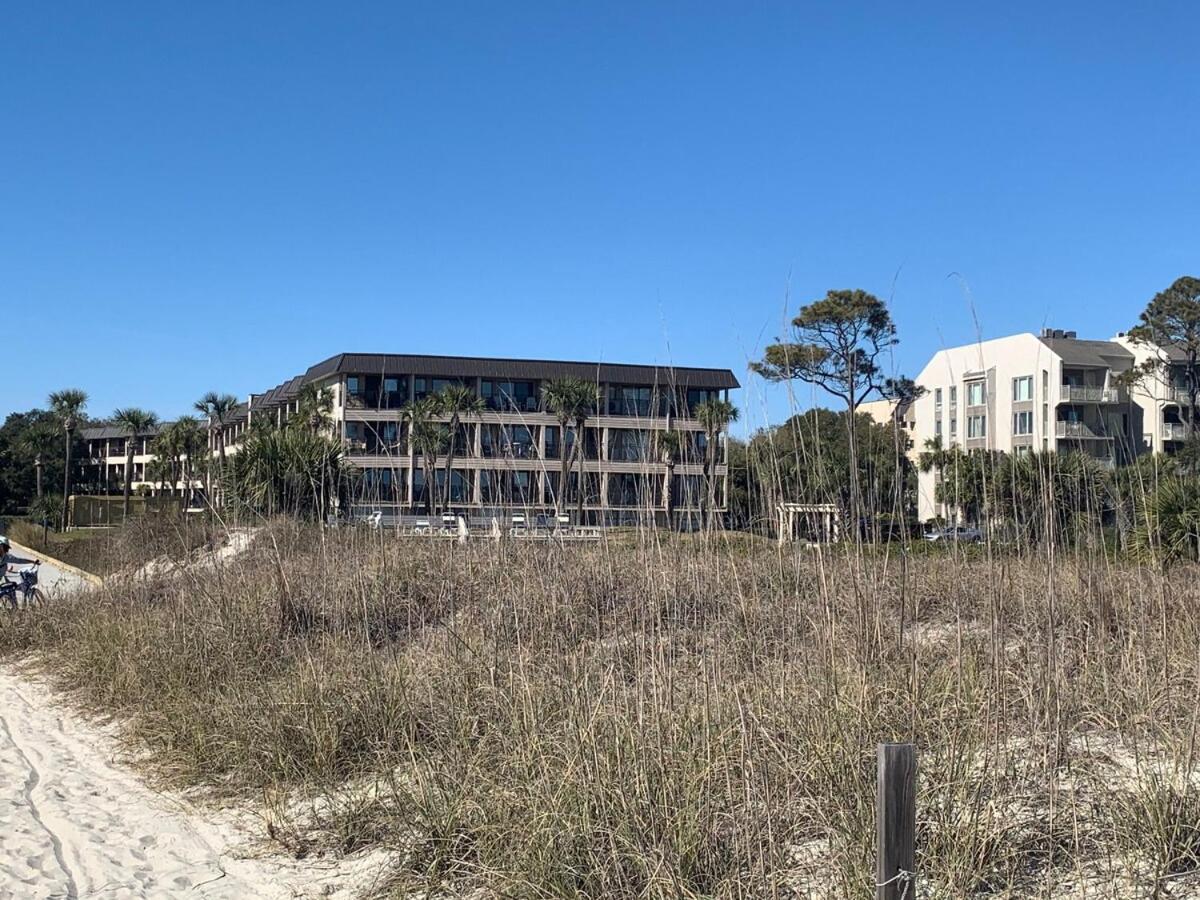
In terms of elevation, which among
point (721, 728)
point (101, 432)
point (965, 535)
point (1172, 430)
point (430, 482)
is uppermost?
point (101, 432)

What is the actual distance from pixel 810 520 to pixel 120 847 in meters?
4.16

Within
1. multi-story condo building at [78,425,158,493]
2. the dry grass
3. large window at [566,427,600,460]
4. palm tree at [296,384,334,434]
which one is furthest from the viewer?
multi-story condo building at [78,425,158,493]

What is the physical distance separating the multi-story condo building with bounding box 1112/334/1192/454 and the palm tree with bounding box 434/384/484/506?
22.8 m

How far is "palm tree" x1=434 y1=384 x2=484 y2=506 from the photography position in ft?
31.3

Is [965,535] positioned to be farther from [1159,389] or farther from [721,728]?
[1159,389]

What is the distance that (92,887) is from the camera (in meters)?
5.41

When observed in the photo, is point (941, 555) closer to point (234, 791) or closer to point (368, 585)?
point (368, 585)

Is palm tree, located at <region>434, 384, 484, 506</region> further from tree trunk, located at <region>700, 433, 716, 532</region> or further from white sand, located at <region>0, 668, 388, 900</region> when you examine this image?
white sand, located at <region>0, 668, 388, 900</region>

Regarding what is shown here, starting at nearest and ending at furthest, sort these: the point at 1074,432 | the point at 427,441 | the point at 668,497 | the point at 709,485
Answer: the point at 709,485 < the point at 668,497 < the point at 427,441 < the point at 1074,432

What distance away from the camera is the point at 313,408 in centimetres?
3656

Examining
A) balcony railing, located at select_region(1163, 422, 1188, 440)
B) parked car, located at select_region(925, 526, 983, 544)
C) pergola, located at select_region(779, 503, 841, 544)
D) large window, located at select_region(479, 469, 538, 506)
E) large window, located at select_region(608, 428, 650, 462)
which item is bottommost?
parked car, located at select_region(925, 526, 983, 544)

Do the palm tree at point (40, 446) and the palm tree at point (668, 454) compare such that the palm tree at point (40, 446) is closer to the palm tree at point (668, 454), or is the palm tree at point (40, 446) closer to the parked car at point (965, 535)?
the palm tree at point (668, 454)

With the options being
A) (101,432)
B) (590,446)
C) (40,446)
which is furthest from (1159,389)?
(101,432)

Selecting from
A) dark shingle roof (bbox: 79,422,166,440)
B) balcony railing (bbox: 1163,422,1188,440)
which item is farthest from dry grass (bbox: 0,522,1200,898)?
dark shingle roof (bbox: 79,422,166,440)
